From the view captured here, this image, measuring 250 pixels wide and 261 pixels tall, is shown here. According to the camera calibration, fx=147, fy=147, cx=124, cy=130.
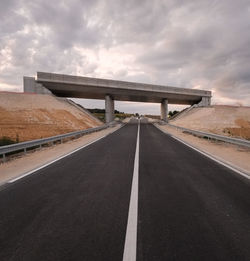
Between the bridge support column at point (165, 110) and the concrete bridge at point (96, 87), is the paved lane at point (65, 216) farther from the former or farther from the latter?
the bridge support column at point (165, 110)

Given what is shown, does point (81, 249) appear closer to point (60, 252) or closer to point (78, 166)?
point (60, 252)

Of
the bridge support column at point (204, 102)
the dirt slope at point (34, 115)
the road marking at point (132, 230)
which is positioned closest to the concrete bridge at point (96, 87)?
the dirt slope at point (34, 115)

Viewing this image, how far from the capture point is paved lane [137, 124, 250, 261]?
7.13 feet

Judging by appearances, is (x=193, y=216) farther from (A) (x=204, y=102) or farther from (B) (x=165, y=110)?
(A) (x=204, y=102)

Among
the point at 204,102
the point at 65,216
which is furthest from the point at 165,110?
the point at 65,216

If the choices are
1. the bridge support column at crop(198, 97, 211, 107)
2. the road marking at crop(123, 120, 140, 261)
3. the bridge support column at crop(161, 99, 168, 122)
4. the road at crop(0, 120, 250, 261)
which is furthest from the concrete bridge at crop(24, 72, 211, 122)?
the road marking at crop(123, 120, 140, 261)

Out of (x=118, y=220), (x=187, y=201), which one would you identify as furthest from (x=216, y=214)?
(x=118, y=220)

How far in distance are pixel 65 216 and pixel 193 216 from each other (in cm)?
262

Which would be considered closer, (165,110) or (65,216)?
(65,216)

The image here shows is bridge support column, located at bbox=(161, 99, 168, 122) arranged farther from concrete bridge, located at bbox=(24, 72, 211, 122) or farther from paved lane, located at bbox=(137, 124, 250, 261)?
paved lane, located at bbox=(137, 124, 250, 261)

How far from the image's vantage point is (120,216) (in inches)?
118

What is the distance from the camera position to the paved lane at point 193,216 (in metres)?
2.17

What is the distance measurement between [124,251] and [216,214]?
2.13m

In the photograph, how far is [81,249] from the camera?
2.19 meters
